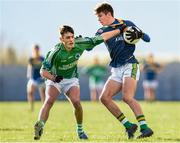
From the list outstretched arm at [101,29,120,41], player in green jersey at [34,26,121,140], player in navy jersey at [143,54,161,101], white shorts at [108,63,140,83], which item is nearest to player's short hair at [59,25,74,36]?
player in green jersey at [34,26,121,140]

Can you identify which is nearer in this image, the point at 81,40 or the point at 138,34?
the point at 81,40

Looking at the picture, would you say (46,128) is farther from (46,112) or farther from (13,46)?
(13,46)

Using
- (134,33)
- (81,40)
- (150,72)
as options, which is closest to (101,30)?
(81,40)

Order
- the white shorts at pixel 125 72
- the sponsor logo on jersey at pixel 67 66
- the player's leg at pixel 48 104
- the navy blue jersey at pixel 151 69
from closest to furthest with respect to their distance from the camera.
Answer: the player's leg at pixel 48 104 → the sponsor logo on jersey at pixel 67 66 → the white shorts at pixel 125 72 → the navy blue jersey at pixel 151 69

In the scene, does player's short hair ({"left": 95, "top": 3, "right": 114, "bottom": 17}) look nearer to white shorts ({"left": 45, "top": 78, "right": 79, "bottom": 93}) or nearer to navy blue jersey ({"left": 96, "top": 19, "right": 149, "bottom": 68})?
navy blue jersey ({"left": 96, "top": 19, "right": 149, "bottom": 68})

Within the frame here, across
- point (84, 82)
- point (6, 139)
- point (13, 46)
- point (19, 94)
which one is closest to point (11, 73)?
point (19, 94)

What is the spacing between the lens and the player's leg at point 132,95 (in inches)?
451

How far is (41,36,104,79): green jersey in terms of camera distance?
11.2m

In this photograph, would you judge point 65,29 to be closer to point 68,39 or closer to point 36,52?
point 68,39

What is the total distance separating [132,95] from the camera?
11539mm

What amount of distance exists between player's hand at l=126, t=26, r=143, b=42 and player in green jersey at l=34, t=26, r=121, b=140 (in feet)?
0.61

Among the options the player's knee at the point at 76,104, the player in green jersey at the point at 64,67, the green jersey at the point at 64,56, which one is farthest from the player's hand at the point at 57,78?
the player's knee at the point at 76,104

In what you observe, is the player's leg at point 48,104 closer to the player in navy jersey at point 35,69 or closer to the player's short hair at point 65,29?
the player's short hair at point 65,29

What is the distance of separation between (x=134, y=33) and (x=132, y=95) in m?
1.05
